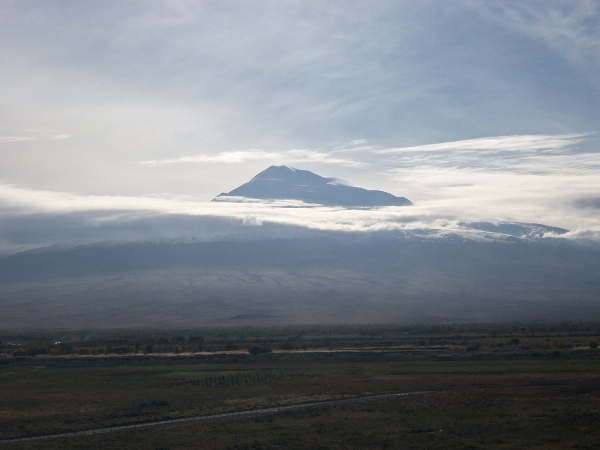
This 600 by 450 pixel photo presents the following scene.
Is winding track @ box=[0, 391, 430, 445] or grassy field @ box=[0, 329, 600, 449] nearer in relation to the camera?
grassy field @ box=[0, 329, 600, 449]

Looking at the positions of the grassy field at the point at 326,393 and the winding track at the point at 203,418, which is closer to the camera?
the grassy field at the point at 326,393

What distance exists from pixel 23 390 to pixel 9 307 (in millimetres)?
117355

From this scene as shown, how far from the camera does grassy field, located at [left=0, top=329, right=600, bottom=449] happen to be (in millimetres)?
Result: 27766

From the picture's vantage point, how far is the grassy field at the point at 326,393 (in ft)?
91.1

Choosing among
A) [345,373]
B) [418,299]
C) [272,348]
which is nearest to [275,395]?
[345,373]

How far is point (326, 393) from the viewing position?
3838 cm

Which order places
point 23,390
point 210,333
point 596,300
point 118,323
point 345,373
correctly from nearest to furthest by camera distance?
point 23,390 → point 345,373 → point 210,333 → point 118,323 → point 596,300

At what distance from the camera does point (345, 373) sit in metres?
46.3

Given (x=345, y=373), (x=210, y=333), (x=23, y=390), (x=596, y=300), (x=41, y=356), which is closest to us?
(x=23, y=390)

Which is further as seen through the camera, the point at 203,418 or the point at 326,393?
the point at 326,393

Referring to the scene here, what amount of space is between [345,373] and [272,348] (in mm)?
19818

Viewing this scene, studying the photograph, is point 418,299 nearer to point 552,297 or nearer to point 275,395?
point 552,297

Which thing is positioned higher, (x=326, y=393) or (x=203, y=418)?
(x=326, y=393)

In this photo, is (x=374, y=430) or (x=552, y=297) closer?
(x=374, y=430)
